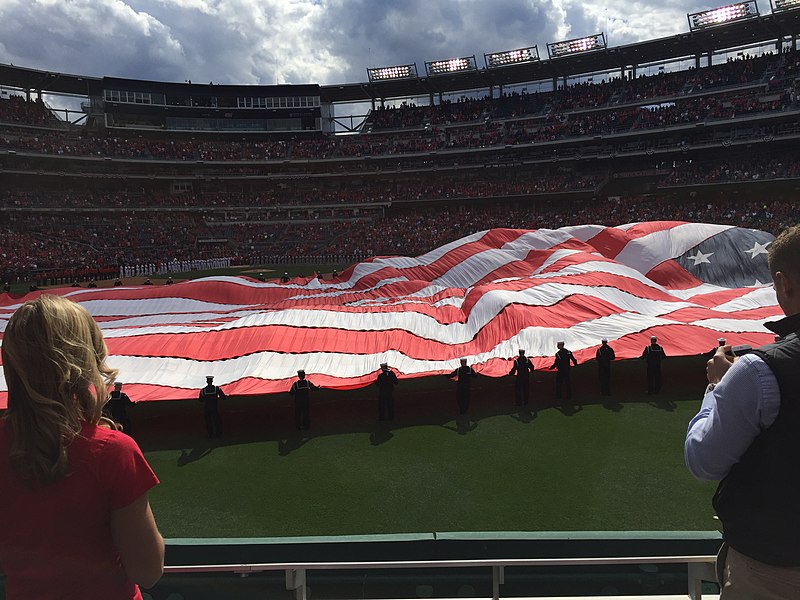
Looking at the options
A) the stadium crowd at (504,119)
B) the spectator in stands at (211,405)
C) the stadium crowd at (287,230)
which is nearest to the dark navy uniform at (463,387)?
the spectator in stands at (211,405)

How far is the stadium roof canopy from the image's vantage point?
34.1 m

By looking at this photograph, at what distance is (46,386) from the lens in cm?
128

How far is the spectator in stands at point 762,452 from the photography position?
1489 millimetres

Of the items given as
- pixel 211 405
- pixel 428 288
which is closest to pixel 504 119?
pixel 428 288

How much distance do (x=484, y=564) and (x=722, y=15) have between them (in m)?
43.5

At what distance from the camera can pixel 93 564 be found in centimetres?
134

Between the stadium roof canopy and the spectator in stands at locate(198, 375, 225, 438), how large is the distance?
40.2 meters

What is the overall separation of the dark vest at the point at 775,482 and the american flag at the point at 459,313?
22.3 feet

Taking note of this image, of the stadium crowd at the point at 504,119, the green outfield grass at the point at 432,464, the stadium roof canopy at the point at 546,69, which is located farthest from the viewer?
the stadium crowd at the point at 504,119

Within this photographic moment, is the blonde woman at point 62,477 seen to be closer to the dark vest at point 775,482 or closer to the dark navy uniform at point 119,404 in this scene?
the dark vest at point 775,482

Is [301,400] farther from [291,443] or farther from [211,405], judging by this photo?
[211,405]

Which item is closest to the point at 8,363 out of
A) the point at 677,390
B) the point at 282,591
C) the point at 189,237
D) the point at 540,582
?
the point at 282,591

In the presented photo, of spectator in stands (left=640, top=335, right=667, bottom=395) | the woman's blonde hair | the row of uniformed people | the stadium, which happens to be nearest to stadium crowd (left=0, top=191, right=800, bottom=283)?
the stadium

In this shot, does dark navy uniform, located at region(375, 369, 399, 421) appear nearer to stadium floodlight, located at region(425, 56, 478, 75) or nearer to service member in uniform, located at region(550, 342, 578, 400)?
service member in uniform, located at region(550, 342, 578, 400)
